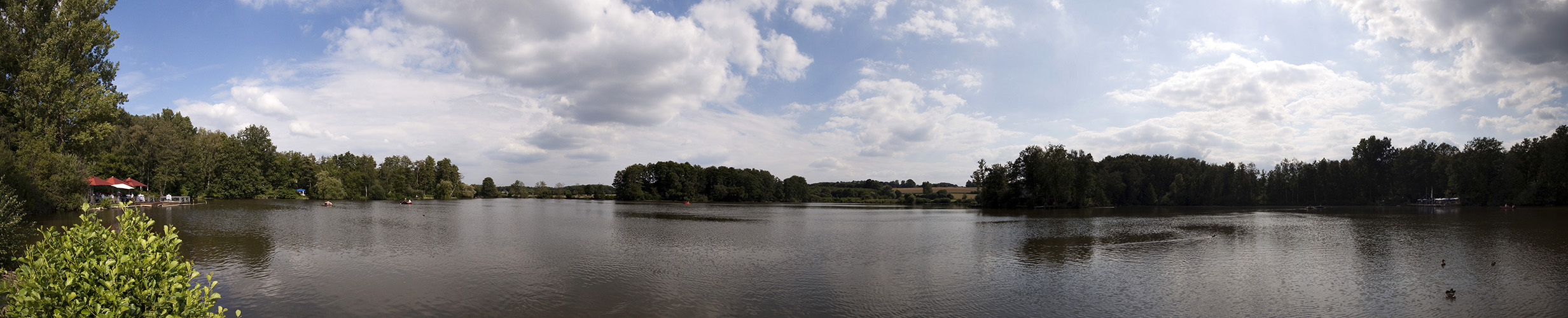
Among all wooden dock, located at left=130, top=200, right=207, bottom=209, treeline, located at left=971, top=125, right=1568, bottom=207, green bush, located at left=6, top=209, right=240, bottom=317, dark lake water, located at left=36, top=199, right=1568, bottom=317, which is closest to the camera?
green bush, located at left=6, top=209, right=240, bottom=317

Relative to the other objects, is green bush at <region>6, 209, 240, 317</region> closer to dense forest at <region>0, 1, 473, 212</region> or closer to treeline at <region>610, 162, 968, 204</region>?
dense forest at <region>0, 1, 473, 212</region>

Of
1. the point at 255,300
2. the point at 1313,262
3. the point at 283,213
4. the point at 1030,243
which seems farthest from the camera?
the point at 283,213

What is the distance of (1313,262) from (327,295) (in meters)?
25.7

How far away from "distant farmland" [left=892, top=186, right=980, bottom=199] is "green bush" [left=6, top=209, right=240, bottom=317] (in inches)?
4130

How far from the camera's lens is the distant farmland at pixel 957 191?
110 m

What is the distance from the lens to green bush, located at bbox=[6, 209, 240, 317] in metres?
4.53

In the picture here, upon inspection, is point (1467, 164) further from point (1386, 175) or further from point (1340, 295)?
point (1340, 295)

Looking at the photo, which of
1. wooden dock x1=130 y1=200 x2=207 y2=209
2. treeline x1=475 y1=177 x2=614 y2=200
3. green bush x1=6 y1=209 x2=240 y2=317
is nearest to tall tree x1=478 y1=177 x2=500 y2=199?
treeline x1=475 y1=177 x2=614 y2=200

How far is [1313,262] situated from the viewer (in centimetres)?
1795

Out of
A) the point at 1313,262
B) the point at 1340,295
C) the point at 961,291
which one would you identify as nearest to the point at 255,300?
the point at 961,291

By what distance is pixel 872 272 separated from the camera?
15969 millimetres

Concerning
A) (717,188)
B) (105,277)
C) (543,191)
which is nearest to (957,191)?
(717,188)

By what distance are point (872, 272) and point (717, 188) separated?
100 m

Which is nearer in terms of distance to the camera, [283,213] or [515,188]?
[283,213]
